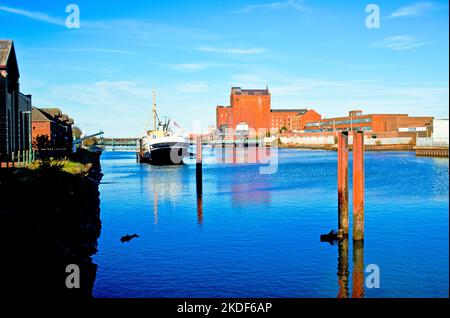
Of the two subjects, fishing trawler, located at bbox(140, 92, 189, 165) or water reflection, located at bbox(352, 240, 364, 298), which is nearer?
water reflection, located at bbox(352, 240, 364, 298)

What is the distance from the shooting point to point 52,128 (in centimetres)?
7981

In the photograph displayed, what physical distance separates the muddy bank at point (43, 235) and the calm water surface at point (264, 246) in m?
1.21

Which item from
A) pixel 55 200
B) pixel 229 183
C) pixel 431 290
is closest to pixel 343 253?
pixel 431 290

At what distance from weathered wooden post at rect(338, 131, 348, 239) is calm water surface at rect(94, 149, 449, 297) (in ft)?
3.78

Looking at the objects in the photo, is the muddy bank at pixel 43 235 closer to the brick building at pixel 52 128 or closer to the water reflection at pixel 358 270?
the water reflection at pixel 358 270

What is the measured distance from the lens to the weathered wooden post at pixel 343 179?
2073 cm

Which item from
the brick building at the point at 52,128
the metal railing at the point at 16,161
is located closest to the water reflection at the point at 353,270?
the metal railing at the point at 16,161

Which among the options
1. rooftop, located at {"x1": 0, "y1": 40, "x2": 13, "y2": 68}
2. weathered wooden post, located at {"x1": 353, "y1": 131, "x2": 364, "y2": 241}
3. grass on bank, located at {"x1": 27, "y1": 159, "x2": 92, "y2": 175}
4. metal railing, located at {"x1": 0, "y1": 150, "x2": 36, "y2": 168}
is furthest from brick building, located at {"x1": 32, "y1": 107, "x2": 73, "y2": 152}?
weathered wooden post, located at {"x1": 353, "y1": 131, "x2": 364, "y2": 241}

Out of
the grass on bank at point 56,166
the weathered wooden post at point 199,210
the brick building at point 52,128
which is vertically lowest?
the weathered wooden post at point 199,210

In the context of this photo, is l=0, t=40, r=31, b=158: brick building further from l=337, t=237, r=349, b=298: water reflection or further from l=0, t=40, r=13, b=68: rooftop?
l=337, t=237, r=349, b=298: water reflection

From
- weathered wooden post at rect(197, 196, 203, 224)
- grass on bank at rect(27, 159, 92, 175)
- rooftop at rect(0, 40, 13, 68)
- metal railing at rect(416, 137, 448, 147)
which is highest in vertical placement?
rooftop at rect(0, 40, 13, 68)

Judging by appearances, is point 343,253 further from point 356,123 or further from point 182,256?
point 356,123

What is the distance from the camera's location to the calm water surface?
17.4 metres

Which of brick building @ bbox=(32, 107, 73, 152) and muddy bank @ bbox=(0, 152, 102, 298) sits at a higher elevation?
brick building @ bbox=(32, 107, 73, 152)
